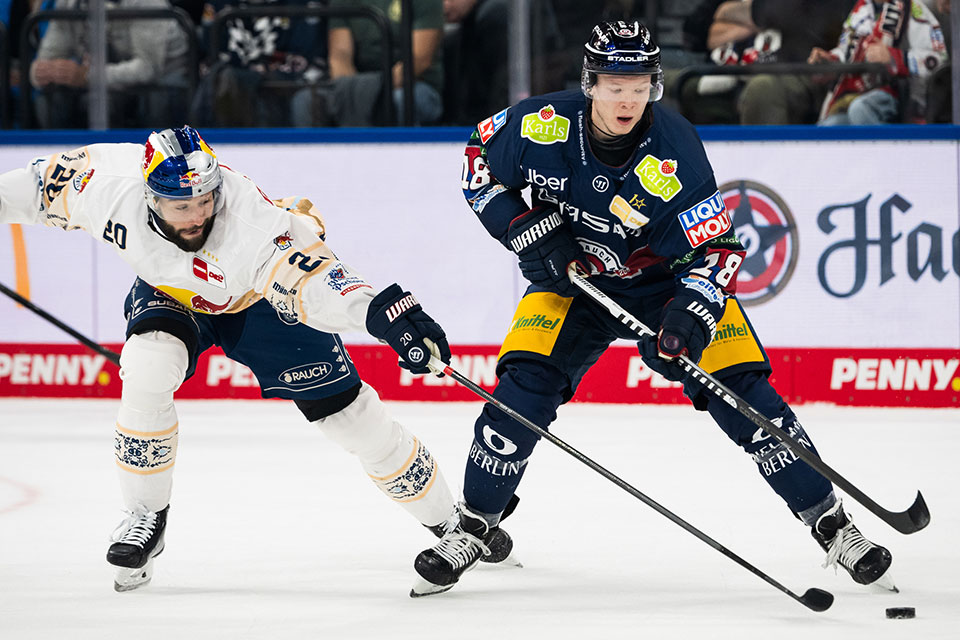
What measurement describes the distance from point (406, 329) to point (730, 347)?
30.7 inches

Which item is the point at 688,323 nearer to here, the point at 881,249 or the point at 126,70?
the point at 881,249

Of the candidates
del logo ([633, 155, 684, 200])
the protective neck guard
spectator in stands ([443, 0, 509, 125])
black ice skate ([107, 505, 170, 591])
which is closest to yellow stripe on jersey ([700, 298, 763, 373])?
del logo ([633, 155, 684, 200])

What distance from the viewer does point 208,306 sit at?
10.9ft

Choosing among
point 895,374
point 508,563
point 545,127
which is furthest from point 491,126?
point 895,374

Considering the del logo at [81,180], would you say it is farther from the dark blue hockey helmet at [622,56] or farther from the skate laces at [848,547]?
the skate laces at [848,547]

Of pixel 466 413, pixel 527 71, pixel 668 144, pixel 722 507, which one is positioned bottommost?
pixel 466 413

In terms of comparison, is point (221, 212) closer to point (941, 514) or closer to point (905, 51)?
point (941, 514)

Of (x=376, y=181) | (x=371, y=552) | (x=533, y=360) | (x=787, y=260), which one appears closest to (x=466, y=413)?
(x=376, y=181)

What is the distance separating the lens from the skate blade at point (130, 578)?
10.8 feet

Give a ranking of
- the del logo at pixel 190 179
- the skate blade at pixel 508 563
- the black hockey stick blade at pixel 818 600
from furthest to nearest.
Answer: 1. the skate blade at pixel 508 563
2. the del logo at pixel 190 179
3. the black hockey stick blade at pixel 818 600

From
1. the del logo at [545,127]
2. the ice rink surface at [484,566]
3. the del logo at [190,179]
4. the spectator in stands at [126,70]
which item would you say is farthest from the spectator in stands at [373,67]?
the del logo at [190,179]

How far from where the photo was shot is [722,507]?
4.13m

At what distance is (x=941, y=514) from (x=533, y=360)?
149 centimetres

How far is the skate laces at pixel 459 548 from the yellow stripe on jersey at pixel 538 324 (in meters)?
0.45
